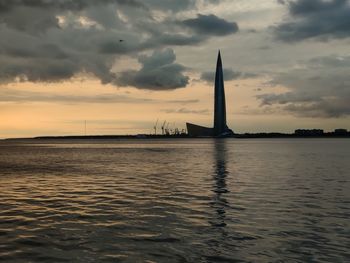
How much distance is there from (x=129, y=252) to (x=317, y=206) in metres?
14.5

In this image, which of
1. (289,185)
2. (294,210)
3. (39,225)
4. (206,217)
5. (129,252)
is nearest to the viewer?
(129,252)

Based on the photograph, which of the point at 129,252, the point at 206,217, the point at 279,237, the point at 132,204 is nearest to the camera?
the point at 129,252

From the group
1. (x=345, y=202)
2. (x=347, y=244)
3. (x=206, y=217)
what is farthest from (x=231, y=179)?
(x=347, y=244)

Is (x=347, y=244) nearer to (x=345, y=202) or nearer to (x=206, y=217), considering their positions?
(x=206, y=217)

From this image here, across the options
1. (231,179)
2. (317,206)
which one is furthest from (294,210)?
(231,179)

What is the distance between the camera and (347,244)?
52.3 ft

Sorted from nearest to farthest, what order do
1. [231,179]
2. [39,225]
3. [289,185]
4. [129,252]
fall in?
[129,252]
[39,225]
[289,185]
[231,179]

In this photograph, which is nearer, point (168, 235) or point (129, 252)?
point (129, 252)

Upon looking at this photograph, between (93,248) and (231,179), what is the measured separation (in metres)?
28.4

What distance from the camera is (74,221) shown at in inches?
806

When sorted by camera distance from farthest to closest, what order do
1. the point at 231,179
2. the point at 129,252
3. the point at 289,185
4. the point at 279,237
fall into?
the point at 231,179, the point at 289,185, the point at 279,237, the point at 129,252

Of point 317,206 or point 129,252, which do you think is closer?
point 129,252

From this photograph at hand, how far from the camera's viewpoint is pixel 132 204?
2608 cm

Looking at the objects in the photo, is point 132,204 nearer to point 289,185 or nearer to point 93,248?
point 93,248
